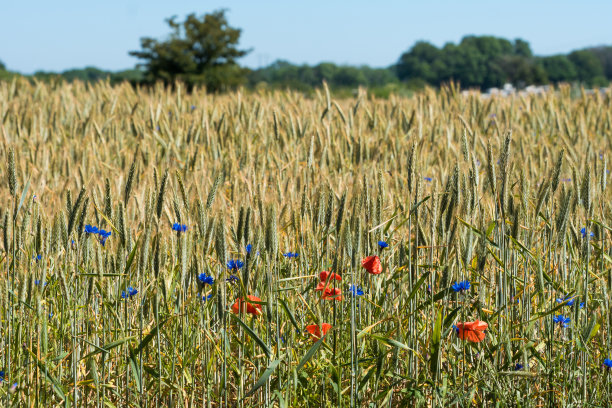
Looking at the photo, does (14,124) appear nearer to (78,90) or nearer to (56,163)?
(56,163)

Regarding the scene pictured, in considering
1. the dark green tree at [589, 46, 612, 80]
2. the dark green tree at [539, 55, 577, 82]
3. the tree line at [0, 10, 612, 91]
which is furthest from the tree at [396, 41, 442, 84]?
the dark green tree at [589, 46, 612, 80]

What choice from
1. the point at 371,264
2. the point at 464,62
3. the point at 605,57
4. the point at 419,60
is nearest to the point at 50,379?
the point at 371,264

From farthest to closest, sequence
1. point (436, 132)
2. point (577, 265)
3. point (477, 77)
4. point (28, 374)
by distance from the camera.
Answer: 1. point (477, 77)
2. point (436, 132)
3. point (577, 265)
4. point (28, 374)

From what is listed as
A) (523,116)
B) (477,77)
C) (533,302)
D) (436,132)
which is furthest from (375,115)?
(477,77)

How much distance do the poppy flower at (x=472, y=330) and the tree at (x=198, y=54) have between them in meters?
23.6

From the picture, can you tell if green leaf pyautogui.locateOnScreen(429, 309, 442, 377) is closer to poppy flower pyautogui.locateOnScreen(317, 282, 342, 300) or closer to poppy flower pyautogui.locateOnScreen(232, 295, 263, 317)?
poppy flower pyautogui.locateOnScreen(317, 282, 342, 300)

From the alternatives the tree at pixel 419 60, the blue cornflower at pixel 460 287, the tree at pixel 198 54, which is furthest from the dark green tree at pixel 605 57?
the blue cornflower at pixel 460 287

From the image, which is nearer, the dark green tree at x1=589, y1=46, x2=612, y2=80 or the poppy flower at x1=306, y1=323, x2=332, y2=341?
the poppy flower at x1=306, y1=323, x2=332, y2=341

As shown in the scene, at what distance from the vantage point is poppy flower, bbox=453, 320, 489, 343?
1.52m

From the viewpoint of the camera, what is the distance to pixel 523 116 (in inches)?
203

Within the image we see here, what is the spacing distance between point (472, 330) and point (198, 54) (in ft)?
90.5

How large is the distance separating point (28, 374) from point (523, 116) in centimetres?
449

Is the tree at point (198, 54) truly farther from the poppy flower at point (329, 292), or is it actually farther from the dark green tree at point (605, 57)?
the dark green tree at point (605, 57)

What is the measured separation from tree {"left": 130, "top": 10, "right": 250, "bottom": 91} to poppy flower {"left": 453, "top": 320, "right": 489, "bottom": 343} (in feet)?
77.5
